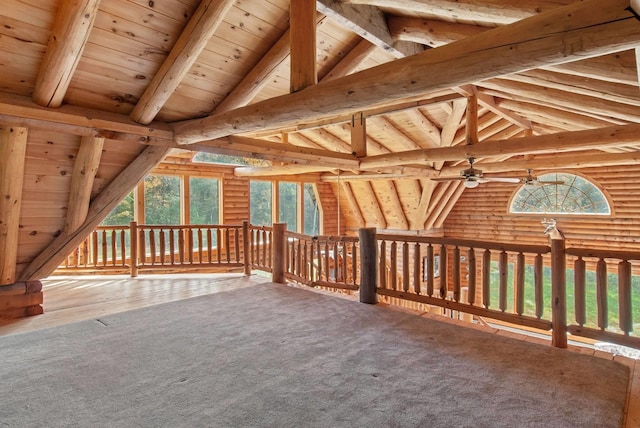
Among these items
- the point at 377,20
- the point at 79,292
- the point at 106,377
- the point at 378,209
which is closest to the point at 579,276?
the point at 377,20

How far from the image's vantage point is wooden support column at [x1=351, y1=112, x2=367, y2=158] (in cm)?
649

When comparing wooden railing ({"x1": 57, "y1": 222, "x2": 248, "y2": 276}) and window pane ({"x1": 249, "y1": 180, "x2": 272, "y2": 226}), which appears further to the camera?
window pane ({"x1": 249, "y1": 180, "x2": 272, "y2": 226})

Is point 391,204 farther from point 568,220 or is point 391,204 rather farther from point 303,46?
point 303,46

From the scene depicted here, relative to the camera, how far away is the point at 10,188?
3.23m

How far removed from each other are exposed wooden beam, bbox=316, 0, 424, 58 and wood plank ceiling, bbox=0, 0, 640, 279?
0.01 m

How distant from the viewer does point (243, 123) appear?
3.07 metres

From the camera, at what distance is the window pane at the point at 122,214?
7117 mm

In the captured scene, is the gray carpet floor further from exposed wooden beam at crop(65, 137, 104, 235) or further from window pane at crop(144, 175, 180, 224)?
window pane at crop(144, 175, 180, 224)

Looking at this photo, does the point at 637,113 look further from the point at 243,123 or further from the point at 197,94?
the point at 197,94

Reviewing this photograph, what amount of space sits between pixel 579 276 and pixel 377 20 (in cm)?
281

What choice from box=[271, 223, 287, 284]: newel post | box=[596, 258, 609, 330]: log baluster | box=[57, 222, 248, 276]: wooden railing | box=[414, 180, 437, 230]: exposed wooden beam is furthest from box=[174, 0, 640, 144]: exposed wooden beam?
box=[414, 180, 437, 230]: exposed wooden beam

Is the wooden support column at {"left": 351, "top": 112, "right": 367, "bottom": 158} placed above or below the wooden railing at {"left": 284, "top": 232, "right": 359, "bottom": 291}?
above

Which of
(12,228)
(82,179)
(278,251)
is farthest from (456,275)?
(12,228)

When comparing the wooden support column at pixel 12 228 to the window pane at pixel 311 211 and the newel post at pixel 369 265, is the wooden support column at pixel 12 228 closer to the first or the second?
the newel post at pixel 369 265
